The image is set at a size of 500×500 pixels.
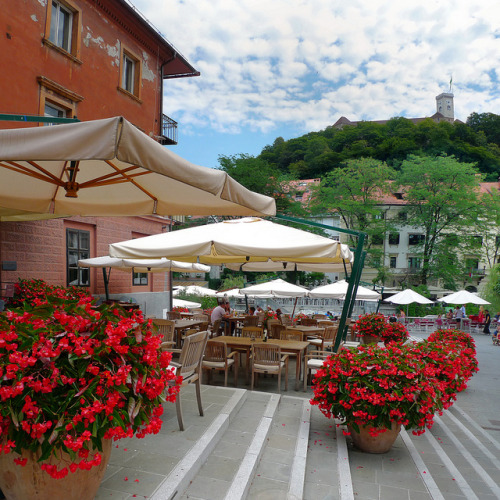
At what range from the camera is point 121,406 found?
2.53 m

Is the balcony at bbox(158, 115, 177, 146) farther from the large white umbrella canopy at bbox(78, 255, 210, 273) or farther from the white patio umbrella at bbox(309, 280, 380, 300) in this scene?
the white patio umbrella at bbox(309, 280, 380, 300)

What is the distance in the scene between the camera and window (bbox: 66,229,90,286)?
1153 cm

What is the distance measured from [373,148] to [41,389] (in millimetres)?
55533

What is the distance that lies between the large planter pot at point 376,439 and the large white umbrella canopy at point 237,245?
2.66 meters

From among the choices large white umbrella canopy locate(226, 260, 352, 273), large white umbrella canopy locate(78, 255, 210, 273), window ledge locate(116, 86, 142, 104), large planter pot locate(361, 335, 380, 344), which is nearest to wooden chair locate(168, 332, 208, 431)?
large white umbrella canopy locate(78, 255, 210, 273)

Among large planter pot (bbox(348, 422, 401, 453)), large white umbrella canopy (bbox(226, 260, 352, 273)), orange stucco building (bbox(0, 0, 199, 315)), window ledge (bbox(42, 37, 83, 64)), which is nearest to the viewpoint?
large planter pot (bbox(348, 422, 401, 453))

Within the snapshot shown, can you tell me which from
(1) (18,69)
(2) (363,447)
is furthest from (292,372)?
(1) (18,69)

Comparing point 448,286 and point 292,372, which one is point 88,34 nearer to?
point 292,372

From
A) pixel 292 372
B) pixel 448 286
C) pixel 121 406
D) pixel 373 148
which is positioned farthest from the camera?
pixel 373 148

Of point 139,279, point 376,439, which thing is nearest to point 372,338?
point 139,279

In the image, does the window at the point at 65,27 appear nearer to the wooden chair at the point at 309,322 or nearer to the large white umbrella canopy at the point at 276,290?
the large white umbrella canopy at the point at 276,290

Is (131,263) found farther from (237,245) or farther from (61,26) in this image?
(61,26)

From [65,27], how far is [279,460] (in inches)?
→ 472

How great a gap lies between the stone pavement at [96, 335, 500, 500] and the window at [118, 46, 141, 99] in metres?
11.6
